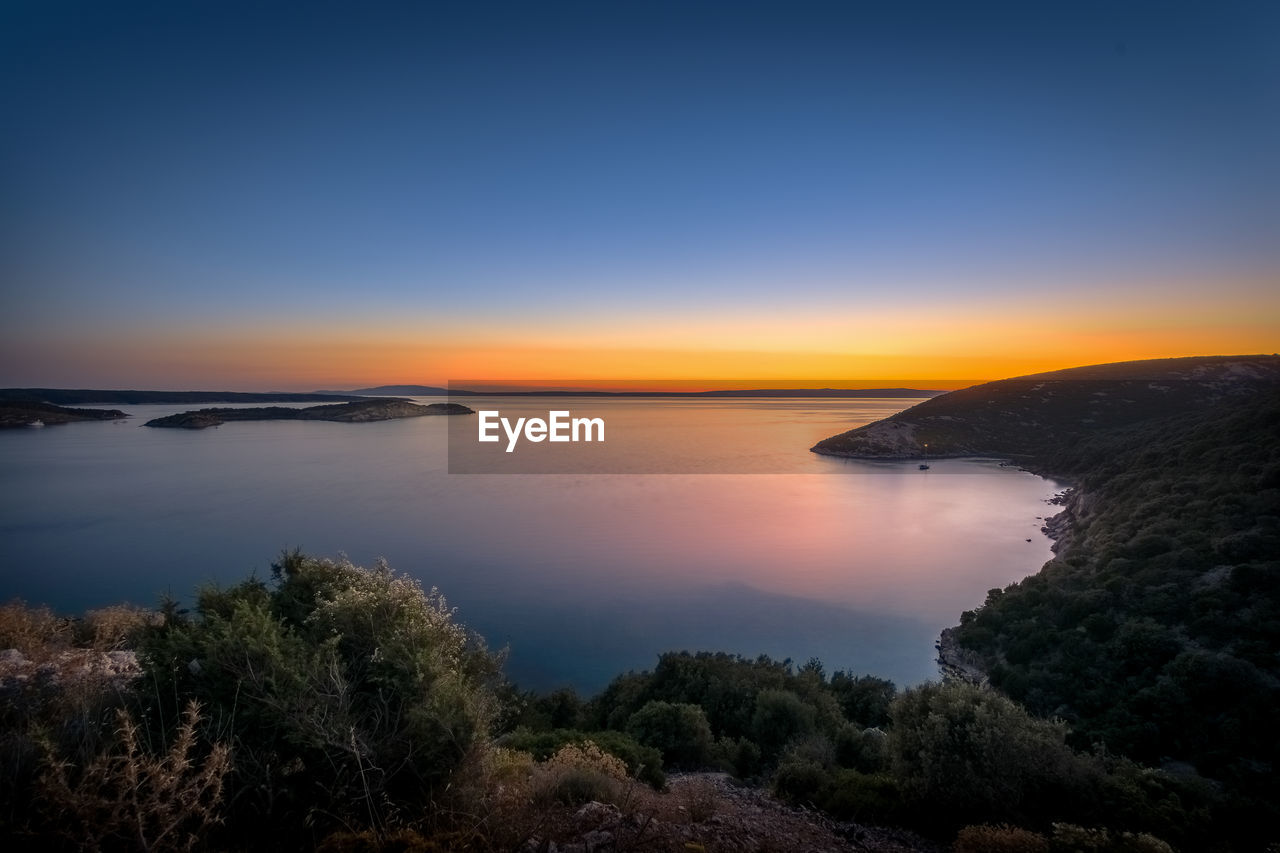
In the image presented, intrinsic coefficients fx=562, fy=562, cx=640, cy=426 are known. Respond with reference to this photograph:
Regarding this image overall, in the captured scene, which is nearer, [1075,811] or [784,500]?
[1075,811]

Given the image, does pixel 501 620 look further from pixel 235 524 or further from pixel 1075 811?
pixel 235 524

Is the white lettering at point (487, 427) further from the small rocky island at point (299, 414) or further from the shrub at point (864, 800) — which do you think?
the shrub at point (864, 800)

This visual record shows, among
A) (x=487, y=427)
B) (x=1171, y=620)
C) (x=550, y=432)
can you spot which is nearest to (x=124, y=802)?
(x=1171, y=620)

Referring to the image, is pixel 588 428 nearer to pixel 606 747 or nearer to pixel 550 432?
pixel 550 432

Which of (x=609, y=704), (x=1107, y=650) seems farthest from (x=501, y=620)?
(x=1107, y=650)

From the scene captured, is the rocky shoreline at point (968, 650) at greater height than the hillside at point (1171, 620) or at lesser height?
lesser

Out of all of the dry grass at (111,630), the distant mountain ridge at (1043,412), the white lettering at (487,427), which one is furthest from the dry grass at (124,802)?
the white lettering at (487,427)
